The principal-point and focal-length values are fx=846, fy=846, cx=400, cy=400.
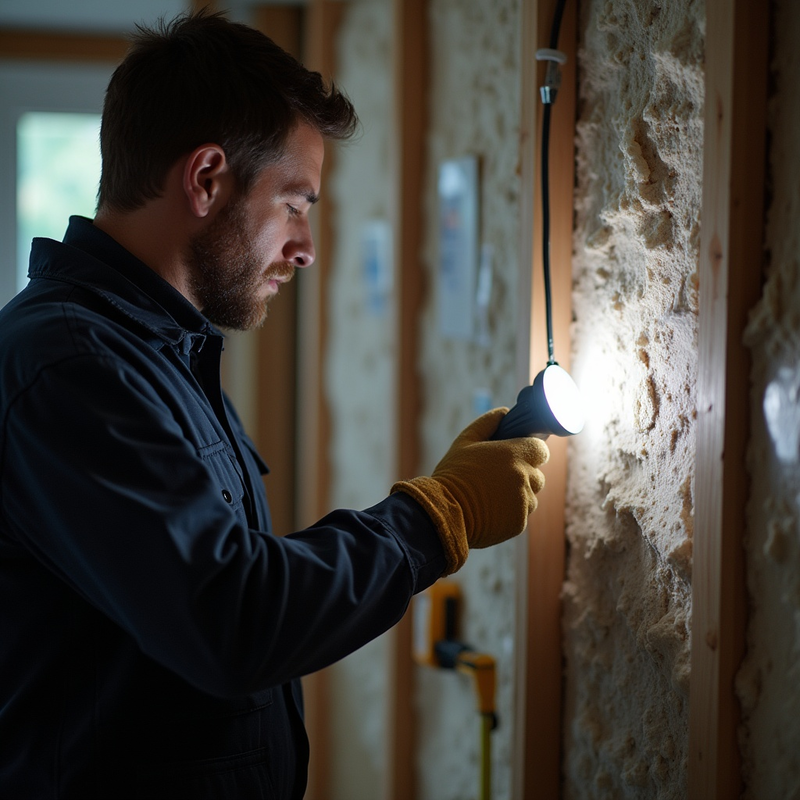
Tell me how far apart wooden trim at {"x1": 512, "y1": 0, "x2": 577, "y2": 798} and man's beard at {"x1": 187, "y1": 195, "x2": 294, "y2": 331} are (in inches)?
15.3

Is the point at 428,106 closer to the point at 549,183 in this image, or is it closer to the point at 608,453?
the point at 549,183

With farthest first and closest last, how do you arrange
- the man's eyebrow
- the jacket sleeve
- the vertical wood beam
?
the vertical wood beam
the man's eyebrow
the jacket sleeve

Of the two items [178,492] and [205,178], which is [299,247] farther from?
[178,492]

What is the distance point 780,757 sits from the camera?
3.15ft

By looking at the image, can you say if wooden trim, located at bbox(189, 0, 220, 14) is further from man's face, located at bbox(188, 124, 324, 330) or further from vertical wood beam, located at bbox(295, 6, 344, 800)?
man's face, located at bbox(188, 124, 324, 330)

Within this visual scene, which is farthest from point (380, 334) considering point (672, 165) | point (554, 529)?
point (672, 165)

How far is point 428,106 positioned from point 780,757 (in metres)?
1.64

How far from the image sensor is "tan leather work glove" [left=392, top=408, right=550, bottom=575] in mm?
1030

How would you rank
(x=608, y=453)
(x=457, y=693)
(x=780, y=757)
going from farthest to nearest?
(x=457, y=693) < (x=608, y=453) < (x=780, y=757)

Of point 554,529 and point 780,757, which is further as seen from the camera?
point 554,529

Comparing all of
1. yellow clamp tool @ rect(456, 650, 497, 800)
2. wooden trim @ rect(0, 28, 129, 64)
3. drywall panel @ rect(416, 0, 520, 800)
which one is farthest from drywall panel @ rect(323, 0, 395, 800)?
wooden trim @ rect(0, 28, 129, 64)

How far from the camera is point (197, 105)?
1102 millimetres

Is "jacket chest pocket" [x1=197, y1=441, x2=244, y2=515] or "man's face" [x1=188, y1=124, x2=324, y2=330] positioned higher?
"man's face" [x1=188, y1=124, x2=324, y2=330]

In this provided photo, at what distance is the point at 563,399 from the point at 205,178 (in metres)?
0.56
